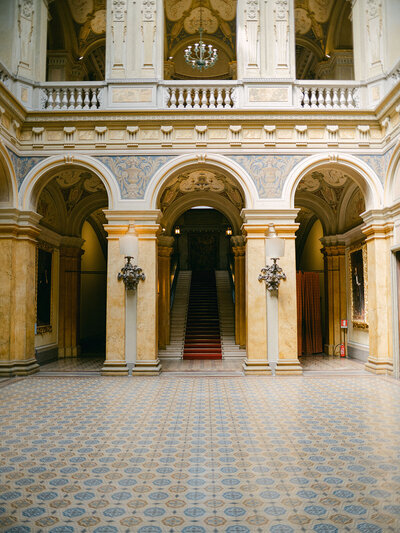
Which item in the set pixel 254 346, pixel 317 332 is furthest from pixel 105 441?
pixel 317 332

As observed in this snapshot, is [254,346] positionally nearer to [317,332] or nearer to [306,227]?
[317,332]

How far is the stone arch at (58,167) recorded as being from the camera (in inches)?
377

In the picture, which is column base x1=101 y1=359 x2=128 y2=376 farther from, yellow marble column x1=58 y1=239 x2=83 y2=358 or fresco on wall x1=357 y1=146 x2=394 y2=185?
fresco on wall x1=357 y1=146 x2=394 y2=185

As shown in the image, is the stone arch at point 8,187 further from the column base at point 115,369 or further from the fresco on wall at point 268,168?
the fresco on wall at point 268,168

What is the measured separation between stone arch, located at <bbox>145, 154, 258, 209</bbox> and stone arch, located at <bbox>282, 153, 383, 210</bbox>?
81cm

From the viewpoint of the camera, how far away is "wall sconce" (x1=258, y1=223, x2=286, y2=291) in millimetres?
9109

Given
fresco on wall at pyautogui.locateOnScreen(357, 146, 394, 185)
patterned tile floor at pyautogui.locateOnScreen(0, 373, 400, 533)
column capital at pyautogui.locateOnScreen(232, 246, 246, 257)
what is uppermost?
fresco on wall at pyautogui.locateOnScreen(357, 146, 394, 185)

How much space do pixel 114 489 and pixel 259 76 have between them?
9.15 metres

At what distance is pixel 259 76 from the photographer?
32.2ft

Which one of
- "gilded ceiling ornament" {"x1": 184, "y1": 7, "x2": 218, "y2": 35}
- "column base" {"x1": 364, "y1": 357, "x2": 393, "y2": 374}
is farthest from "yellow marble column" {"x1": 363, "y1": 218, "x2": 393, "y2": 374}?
"gilded ceiling ornament" {"x1": 184, "y1": 7, "x2": 218, "y2": 35}

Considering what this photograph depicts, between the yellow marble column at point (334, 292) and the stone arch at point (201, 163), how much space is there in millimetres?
4336

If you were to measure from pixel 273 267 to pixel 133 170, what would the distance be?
3.88m

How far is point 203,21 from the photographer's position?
1317cm

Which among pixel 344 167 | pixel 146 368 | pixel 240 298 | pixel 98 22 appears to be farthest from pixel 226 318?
pixel 98 22
